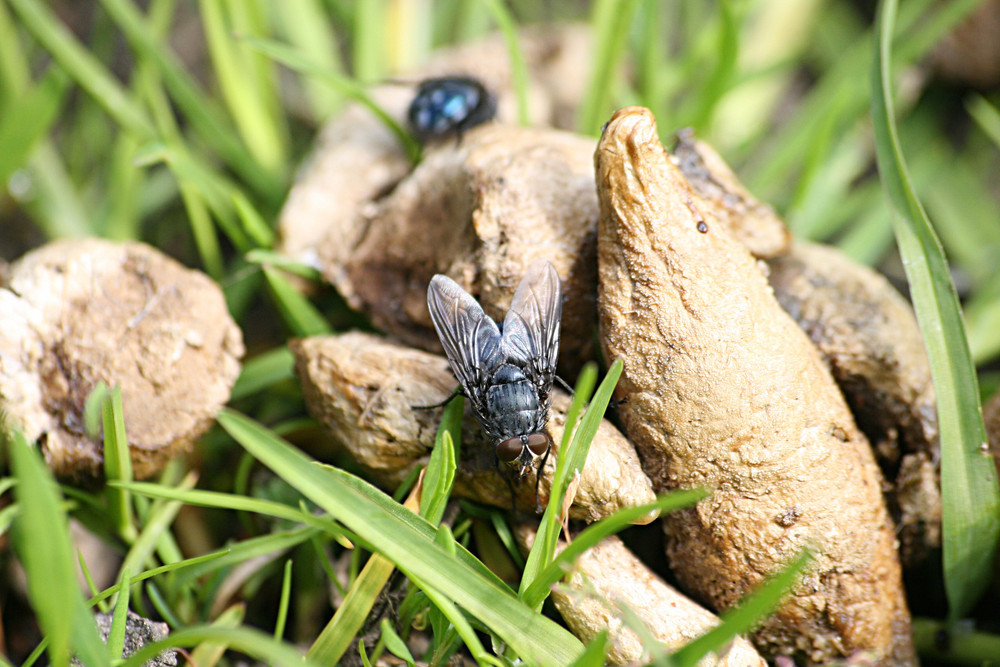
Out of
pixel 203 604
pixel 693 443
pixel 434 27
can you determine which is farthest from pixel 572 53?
pixel 203 604

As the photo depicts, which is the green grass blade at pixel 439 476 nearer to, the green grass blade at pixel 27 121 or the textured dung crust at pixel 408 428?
the textured dung crust at pixel 408 428

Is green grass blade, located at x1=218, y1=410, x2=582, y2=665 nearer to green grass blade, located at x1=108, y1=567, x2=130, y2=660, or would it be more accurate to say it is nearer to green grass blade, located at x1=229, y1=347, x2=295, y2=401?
green grass blade, located at x1=108, y1=567, x2=130, y2=660

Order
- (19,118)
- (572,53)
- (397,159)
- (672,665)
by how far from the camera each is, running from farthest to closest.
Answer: (572,53)
(397,159)
(19,118)
(672,665)

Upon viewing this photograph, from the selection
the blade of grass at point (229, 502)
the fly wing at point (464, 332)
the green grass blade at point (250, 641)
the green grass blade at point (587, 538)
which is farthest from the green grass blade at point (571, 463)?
the green grass blade at point (250, 641)

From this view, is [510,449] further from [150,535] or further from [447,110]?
[447,110]

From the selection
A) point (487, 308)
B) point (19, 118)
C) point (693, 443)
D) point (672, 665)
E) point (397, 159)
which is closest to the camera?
point (672, 665)

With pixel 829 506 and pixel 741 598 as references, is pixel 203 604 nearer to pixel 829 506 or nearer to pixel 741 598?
pixel 741 598
